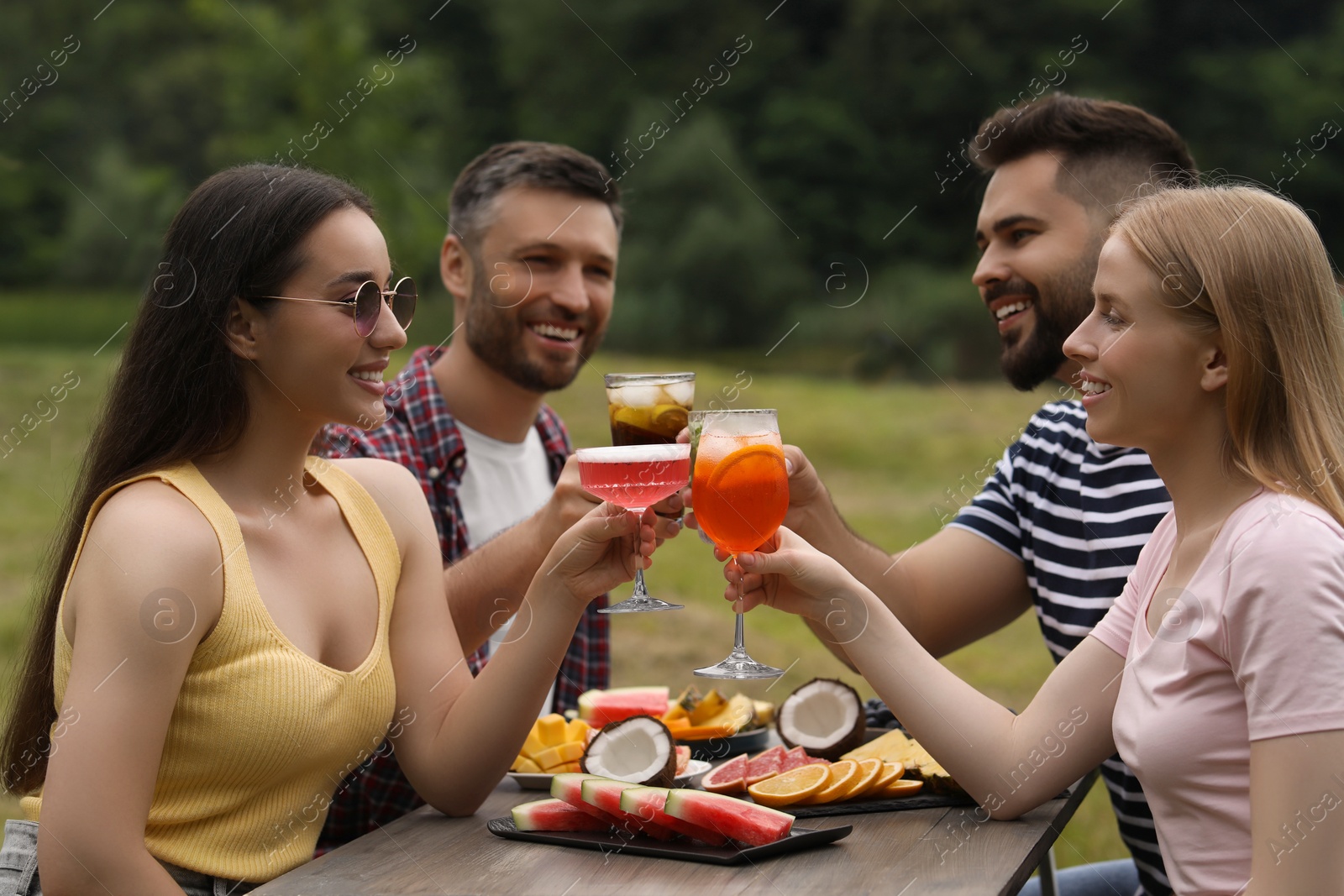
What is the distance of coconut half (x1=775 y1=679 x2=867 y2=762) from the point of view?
284 cm

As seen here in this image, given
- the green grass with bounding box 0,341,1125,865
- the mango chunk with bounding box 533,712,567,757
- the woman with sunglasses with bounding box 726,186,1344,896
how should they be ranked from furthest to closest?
1. the green grass with bounding box 0,341,1125,865
2. the mango chunk with bounding box 533,712,567,757
3. the woman with sunglasses with bounding box 726,186,1344,896

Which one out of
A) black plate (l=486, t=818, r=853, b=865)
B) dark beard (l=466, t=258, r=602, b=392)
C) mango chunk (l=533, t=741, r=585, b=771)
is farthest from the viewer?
dark beard (l=466, t=258, r=602, b=392)

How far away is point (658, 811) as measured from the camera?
2.25m

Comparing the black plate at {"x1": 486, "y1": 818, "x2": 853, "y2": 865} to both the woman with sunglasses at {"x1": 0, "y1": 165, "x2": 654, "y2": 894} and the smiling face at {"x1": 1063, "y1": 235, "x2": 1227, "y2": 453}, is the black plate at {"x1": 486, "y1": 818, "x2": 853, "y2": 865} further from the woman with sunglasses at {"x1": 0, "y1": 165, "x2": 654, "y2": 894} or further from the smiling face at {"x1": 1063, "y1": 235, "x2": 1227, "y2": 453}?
the smiling face at {"x1": 1063, "y1": 235, "x2": 1227, "y2": 453}

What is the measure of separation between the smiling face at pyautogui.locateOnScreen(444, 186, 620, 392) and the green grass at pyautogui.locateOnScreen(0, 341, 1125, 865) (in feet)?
11.3

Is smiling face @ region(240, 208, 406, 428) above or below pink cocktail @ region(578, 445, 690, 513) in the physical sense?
above

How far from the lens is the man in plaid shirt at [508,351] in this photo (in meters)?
4.20

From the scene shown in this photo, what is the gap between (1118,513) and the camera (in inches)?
124

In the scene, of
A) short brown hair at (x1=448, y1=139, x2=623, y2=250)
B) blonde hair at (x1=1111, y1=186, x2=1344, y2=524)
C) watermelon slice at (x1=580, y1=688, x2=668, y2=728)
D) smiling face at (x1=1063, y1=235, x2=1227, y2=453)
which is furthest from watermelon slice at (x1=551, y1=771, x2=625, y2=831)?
short brown hair at (x1=448, y1=139, x2=623, y2=250)

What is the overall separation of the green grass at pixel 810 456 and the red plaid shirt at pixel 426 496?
2.77 metres

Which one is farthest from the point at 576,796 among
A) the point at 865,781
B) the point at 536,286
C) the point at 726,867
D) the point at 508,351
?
the point at 536,286

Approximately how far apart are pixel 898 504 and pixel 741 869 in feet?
44.7

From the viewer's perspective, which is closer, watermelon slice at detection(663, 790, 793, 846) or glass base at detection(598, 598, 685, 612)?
watermelon slice at detection(663, 790, 793, 846)

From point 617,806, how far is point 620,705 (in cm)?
86
